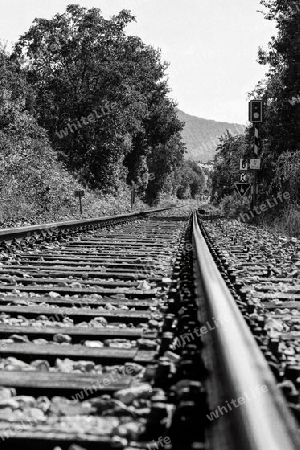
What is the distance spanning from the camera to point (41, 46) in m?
35.0

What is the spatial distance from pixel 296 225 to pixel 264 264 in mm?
6552

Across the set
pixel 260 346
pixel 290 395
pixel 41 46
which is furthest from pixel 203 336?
pixel 41 46

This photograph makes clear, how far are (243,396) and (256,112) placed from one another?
56.7ft

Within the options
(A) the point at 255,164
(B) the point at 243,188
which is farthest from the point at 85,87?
(A) the point at 255,164

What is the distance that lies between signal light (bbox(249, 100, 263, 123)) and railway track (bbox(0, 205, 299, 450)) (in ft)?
46.4

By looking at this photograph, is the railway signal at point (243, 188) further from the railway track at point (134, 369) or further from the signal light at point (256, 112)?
the railway track at point (134, 369)

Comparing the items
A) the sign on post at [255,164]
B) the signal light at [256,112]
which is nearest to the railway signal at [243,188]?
the sign on post at [255,164]

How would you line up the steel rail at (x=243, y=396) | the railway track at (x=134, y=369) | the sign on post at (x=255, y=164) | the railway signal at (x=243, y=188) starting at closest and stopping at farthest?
the steel rail at (x=243, y=396)
the railway track at (x=134, y=369)
the sign on post at (x=255, y=164)
the railway signal at (x=243, y=188)

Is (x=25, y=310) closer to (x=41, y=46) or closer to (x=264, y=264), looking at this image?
(x=264, y=264)

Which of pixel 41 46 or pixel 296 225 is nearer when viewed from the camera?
pixel 296 225

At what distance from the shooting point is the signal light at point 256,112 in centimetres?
1812

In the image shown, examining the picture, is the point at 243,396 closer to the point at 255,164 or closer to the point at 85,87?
the point at 255,164

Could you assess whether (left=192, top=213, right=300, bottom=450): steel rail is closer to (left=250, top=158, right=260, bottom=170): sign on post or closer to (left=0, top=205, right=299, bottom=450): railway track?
(left=0, top=205, right=299, bottom=450): railway track

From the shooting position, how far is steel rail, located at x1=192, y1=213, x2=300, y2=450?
4.46ft
